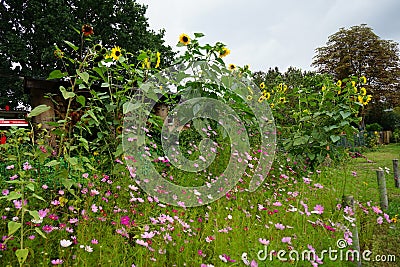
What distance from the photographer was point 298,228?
2.04 m

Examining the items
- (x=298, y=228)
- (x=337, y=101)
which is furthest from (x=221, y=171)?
(x=337, y=101)

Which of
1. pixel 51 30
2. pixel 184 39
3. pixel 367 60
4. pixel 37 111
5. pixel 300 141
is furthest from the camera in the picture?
pixel 367 60

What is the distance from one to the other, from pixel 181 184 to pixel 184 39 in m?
1.38

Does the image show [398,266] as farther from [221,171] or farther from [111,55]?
[111,55]

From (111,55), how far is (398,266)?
242 centimetres

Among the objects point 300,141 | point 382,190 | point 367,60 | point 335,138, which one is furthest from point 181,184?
point 367,60

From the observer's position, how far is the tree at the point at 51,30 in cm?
1290

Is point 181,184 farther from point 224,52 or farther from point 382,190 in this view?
point 382,190

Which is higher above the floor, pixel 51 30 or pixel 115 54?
pixel 51 30

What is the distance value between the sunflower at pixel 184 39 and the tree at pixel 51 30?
10.4 meters

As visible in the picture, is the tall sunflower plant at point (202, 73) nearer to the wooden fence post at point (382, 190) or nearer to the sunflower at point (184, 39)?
the sunflower at point (184, 39)

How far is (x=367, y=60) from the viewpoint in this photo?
1931cm

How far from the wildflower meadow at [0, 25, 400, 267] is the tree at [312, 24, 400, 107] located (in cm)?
1674

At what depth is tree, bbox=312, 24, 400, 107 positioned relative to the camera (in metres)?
18.5
